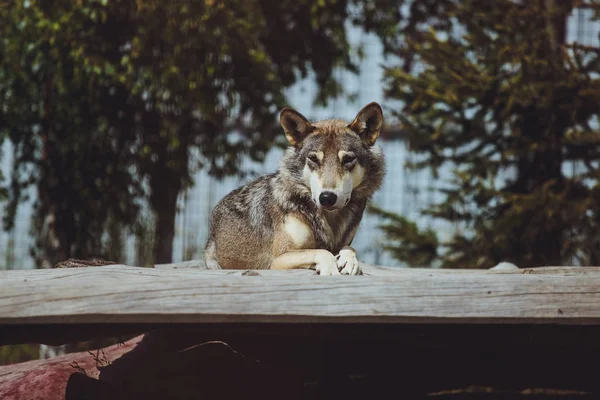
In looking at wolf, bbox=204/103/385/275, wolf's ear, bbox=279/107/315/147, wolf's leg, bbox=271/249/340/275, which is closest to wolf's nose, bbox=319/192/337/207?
wolf, bbox=204/103/385/275

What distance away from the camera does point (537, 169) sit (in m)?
6.45

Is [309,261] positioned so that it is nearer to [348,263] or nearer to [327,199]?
[348,263]

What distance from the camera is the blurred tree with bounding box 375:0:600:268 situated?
6.06 m

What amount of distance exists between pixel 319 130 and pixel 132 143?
163 inches

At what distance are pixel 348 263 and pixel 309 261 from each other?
0.65 ft

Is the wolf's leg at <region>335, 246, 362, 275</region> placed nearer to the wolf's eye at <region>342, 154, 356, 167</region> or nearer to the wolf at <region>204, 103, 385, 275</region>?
the wolf at <region>204, 103, 385, 275</region>

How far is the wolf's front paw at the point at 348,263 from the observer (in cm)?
319

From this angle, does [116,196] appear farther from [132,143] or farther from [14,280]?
[14,280]

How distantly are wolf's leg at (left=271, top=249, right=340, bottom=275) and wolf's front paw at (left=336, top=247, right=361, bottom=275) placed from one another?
38 mm

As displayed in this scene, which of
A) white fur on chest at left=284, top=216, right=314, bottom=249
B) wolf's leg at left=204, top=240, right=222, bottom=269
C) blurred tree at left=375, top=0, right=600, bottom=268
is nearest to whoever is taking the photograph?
white fur on chest at left=284, top=216, right=314, bottom=249

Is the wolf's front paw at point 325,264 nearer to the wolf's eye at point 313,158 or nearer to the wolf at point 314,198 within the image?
the wolf at point 314,198

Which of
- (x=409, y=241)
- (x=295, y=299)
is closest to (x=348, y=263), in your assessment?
(x=295, y=299)
